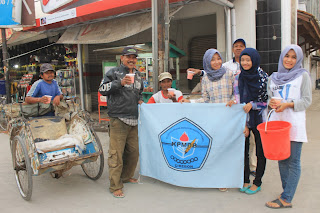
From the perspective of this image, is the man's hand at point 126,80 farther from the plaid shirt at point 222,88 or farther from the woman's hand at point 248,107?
the woman's hand at point 248,107

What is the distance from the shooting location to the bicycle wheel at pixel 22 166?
3.19 m

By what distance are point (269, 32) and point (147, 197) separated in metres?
5.23

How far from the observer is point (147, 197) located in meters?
3.45

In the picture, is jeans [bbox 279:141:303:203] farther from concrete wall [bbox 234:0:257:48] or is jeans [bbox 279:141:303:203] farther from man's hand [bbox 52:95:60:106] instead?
concrete wall [bbox 234:0:257:48]

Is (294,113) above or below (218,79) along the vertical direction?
below

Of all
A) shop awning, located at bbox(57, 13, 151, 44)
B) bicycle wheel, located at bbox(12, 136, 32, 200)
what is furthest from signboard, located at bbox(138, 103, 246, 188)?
shop awning, located at bbox(57, 13, 151, 44)

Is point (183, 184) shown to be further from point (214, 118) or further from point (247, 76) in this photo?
point (247, 76)

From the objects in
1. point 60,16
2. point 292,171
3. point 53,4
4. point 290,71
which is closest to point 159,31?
point 290,71

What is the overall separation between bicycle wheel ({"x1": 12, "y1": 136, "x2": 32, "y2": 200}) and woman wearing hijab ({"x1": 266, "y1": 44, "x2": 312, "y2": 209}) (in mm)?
2799

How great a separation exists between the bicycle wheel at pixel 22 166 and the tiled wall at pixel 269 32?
5.60 meters

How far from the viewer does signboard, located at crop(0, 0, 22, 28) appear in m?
7.79

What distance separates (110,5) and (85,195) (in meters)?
5.24

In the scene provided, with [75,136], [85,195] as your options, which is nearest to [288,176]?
[85,195]

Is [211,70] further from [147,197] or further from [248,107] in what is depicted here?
[147,197]
